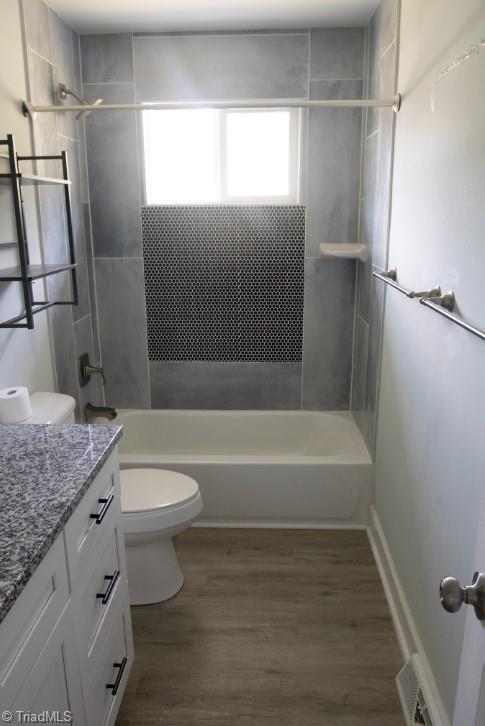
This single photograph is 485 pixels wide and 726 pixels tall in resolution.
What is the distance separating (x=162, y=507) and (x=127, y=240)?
1.66m

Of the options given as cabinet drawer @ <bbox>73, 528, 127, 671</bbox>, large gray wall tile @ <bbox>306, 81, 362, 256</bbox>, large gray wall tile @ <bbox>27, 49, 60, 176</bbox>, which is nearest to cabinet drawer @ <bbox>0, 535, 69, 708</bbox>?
cabinet drawer @ <bbox>73, 528, 127, 671</bbox>

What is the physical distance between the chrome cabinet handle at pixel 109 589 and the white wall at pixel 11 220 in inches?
36.1

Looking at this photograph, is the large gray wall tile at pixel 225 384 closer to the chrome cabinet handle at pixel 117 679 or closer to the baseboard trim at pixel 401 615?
the baseboard trim at pixel 401 615

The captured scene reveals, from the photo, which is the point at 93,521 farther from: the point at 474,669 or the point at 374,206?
the point at 374,206

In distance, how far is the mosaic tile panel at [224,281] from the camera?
309 centimetres

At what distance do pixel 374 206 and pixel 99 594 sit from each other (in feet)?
6.80

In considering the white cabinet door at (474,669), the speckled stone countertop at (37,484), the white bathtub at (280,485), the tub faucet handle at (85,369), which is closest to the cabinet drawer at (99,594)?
the speckled stone countertop at (37,484)

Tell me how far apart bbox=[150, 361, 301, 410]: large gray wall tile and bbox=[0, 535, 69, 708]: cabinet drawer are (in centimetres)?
216

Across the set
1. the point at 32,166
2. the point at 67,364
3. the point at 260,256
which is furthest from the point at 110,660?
the point at 260,256

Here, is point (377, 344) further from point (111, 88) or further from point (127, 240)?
point (111, 88)

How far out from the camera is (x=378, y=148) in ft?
8.43

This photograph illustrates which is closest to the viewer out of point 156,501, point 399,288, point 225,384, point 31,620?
point 31,620

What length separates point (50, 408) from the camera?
2.17m

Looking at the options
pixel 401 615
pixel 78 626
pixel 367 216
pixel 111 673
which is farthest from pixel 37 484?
pixel 367 216
